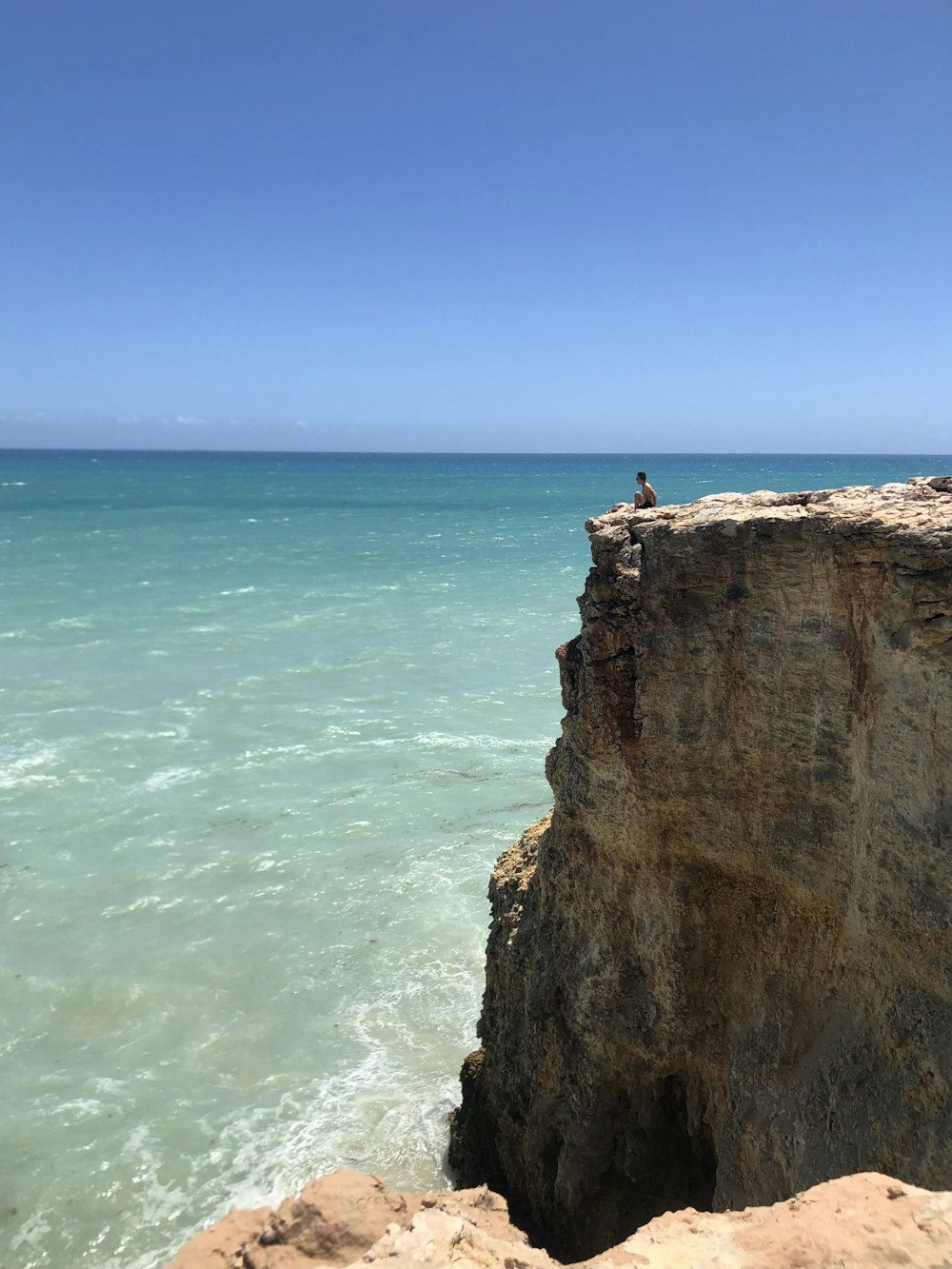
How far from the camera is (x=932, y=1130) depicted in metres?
5.40

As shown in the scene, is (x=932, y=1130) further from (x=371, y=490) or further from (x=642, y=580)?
(x=371, y=490)

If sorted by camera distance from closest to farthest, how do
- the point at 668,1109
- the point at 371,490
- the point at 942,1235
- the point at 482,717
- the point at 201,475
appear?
the point at 942,1235 → the point at 668,1109 → the point at 482,717 → the point at 371,490 → the point at 201,475

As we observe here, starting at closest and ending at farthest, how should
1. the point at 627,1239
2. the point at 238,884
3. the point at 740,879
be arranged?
the point at 627,1239 → the point at 740,879 → the point at 238,884

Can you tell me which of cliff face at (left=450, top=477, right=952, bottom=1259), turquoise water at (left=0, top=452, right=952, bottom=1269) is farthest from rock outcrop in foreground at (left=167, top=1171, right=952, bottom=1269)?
turquoise water at (left=0, top=452, right=952, bottom=1269)

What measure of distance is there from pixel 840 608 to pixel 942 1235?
3.39 metres

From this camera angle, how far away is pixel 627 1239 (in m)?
4.68

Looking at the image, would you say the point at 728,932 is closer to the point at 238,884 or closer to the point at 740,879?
the point at 740,879

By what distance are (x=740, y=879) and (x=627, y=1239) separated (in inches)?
112

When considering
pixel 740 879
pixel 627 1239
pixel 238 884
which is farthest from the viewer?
pixel 238 884

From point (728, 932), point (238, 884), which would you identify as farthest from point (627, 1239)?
point (238, 884)

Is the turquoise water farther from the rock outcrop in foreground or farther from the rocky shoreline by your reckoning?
the rock outcrop in foreground

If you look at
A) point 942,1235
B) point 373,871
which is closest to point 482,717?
point 373,871

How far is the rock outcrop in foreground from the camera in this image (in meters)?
4.04

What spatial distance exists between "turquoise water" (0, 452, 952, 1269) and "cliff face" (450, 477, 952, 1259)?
2505 mm
